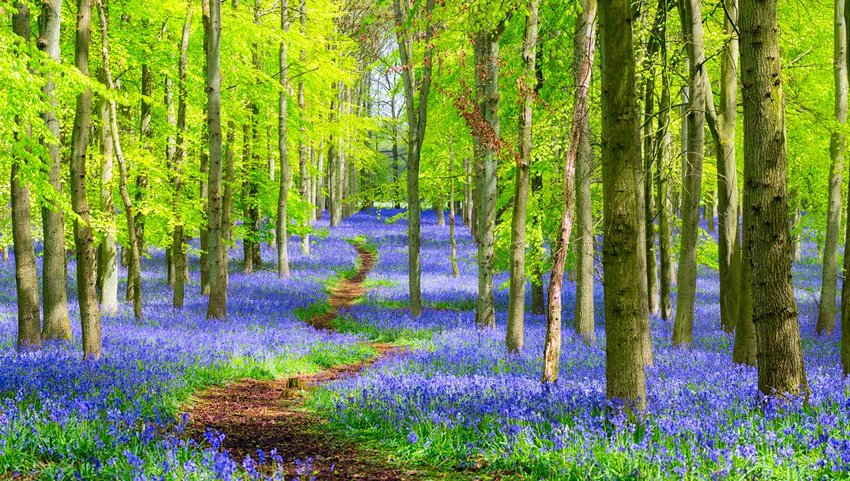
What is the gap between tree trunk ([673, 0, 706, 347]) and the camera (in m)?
10.2

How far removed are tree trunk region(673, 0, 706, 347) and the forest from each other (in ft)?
0.17

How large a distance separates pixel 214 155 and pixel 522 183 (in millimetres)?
7460

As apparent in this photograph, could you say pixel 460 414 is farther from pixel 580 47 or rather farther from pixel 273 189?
pixel 273 189

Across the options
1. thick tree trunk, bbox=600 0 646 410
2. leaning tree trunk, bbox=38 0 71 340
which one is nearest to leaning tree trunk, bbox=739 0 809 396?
thick tree trunk, bbox=600 0 646 410

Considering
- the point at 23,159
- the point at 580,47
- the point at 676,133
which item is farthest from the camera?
the point at 676,133

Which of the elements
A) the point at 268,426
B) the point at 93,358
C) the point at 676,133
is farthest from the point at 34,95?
the point at 676,133

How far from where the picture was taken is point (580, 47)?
962cm

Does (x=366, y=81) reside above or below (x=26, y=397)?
above

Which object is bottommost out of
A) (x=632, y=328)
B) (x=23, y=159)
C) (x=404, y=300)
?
(x=404, y=300)

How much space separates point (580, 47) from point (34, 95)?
23.1 ft

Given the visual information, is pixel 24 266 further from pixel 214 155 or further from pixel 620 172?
pixel 620 172

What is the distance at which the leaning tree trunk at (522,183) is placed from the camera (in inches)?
382

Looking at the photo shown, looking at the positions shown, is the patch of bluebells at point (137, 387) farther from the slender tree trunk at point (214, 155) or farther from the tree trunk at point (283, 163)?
the tree trunk at point (283, 163)

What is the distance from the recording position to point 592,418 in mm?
5488
